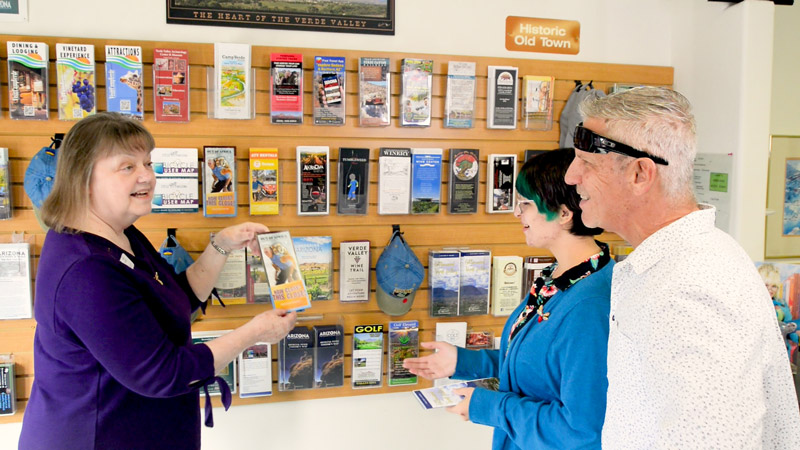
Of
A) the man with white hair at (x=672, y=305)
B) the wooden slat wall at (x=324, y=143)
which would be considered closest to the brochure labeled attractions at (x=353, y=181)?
the wooden slat wall at (x=324, y=143)

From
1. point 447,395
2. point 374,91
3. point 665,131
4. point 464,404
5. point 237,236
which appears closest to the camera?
point 665,131

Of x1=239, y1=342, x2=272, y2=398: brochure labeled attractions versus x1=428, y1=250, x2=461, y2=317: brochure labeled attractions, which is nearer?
x1=239, y1=342, x2=272, y2=398: brochure labeled attractions

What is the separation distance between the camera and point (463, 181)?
3354mm

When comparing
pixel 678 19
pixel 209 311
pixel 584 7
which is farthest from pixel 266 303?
pixel 678 19

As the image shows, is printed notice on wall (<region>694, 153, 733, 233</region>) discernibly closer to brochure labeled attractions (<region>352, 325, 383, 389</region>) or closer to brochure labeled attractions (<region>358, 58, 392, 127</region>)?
brochure labeled attractions (<region>358, 58, 392, 127</region>)

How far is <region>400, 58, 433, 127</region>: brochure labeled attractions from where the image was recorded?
126 inches

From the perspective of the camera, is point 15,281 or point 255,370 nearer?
point 15,281

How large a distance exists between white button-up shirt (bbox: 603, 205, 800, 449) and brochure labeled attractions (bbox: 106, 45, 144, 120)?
243 cm

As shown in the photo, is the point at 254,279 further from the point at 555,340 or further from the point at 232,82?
the point at 555,340

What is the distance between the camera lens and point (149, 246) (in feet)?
7.77

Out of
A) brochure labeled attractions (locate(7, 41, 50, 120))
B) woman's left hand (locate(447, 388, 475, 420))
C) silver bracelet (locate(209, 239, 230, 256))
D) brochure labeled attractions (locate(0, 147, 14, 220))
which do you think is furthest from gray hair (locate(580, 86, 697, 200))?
brochure labeled attractions (locate(0, 147, 14, 220))

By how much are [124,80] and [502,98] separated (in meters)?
1.94

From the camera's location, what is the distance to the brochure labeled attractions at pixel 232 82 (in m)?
2.96

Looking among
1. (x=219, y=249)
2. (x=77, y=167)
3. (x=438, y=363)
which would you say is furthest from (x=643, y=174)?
(x=219, y=249)
